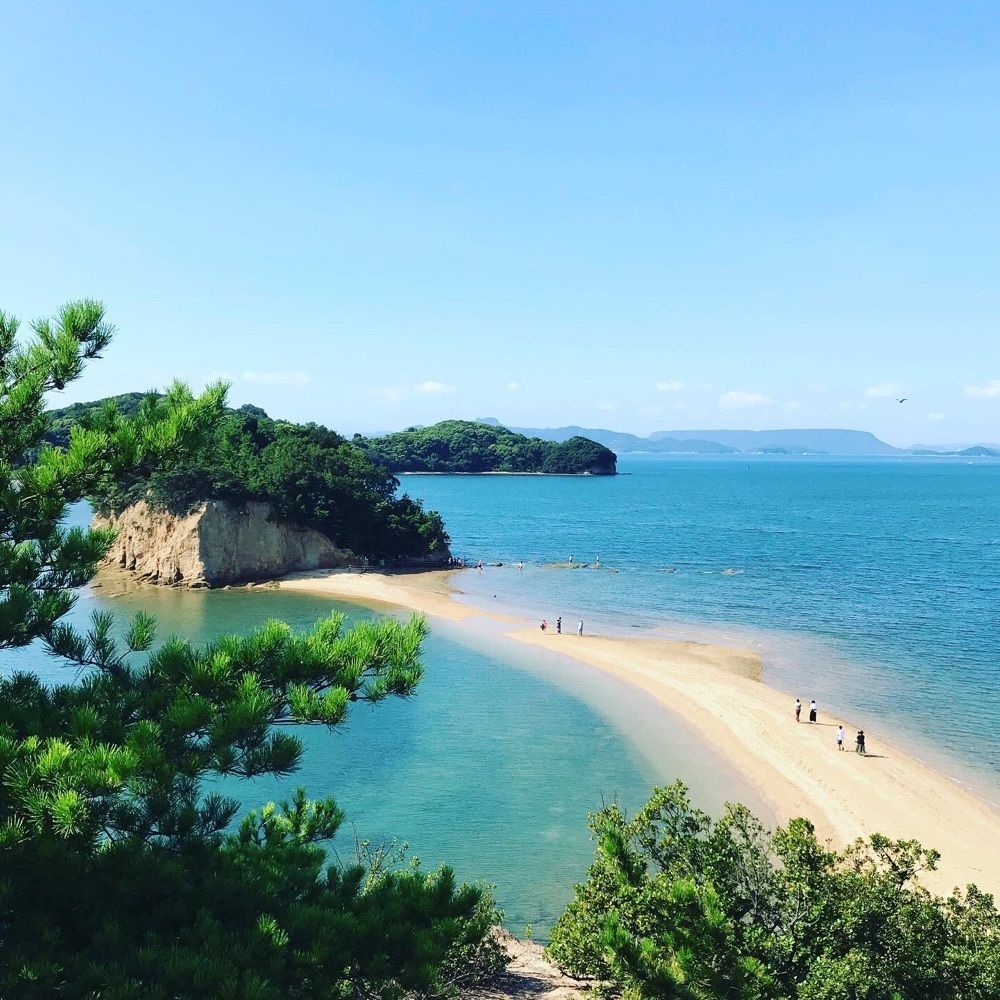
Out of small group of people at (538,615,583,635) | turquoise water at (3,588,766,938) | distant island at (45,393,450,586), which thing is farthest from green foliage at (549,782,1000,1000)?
distant island at (45,393,450,586)

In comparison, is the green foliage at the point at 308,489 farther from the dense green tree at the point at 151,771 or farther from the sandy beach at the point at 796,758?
the dense green tree at the point at 151,771

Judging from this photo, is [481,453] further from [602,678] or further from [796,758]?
[796,758]

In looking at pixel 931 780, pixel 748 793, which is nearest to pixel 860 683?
pixel 931 780

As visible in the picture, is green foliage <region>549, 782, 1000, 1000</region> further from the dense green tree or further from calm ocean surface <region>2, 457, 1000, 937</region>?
calm ocean surface <region>2, 457, 1000, 937</region>

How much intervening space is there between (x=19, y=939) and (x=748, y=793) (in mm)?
18253

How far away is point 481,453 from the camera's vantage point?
566 ft

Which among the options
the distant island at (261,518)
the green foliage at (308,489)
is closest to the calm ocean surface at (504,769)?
the distant island at (261,518)

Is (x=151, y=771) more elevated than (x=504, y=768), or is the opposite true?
(x=151, y=771)

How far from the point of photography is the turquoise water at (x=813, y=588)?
28.6 m

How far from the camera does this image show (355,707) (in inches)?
1096

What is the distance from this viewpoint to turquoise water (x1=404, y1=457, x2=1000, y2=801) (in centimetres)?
2859

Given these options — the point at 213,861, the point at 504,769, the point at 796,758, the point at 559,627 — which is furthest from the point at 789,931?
the point at 559,627

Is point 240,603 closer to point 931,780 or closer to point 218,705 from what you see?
point 931,780

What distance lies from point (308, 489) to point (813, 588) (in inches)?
1318
